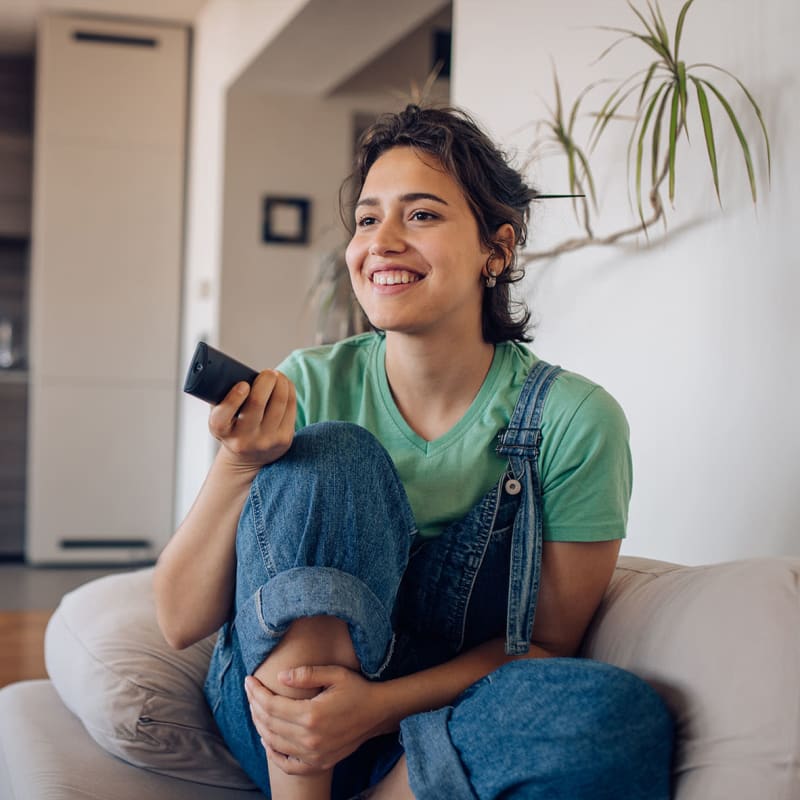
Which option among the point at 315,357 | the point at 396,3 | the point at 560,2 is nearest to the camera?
the point at 315,357

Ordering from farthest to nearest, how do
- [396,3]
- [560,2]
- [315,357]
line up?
[396,3] → [560,2] → [315,357]

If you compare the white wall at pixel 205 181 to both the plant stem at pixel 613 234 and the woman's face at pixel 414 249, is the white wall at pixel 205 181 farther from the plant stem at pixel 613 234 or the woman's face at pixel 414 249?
the woman's face at pixel 414 249

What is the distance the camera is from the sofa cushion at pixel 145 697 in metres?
1.52

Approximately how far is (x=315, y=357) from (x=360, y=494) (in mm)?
397

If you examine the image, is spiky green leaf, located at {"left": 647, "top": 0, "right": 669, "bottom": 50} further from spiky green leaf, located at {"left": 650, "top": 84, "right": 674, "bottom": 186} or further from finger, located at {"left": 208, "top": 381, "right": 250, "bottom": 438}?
finger, located at {"left": 208, "top": 381, "right": 250, "bottom": 438}

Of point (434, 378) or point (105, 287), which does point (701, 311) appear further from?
point (105, 287)

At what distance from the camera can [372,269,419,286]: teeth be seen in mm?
1484

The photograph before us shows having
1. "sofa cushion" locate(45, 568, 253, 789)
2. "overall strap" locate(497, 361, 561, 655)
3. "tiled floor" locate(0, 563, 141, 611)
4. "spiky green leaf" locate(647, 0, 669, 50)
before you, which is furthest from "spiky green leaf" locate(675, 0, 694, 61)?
"tiled floor" locate(0, 563, 141, 611)

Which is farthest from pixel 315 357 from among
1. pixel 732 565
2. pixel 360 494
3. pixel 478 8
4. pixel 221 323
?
pixel 221 323

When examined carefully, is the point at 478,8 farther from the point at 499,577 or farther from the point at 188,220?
the point at 188,220

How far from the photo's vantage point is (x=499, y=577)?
142 centimetres

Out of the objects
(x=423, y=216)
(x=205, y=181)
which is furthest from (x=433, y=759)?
(x=205, y=181)

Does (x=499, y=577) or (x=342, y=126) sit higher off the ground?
(x=342, y=126)

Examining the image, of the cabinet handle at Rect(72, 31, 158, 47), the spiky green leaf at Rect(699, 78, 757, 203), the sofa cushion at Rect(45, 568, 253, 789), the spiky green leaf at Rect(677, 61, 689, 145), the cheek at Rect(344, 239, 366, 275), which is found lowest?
the sofa cushion at Rect(45, 568, 253, 789)
